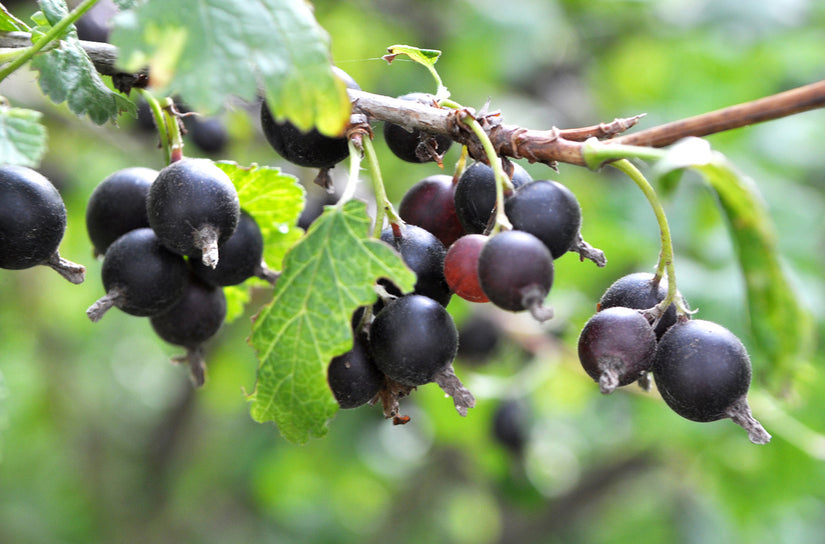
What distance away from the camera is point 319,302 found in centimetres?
114

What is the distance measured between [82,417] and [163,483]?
2.35ft

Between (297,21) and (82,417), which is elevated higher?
(297,21)

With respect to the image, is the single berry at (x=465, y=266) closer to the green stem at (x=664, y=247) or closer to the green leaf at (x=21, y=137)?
the green stem at (x=664, y=247)

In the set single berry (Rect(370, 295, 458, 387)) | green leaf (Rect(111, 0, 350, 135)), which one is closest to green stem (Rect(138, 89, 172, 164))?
green leaf (Rect(111, 0, 350, 135))

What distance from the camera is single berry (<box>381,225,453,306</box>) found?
120 centimetres

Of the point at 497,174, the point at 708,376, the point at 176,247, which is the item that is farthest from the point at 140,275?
the point at 708,376

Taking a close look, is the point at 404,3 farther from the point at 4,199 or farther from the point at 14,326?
the point at 4,199

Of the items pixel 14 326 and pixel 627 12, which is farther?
pixel 14 326

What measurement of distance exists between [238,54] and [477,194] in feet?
1.30

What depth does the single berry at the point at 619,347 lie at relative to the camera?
108cm

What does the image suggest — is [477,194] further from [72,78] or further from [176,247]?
[72,78]

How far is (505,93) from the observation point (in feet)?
14.6

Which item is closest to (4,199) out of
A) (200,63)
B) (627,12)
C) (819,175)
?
(200,63)

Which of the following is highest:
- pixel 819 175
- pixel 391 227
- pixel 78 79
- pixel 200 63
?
pixel 200 63
